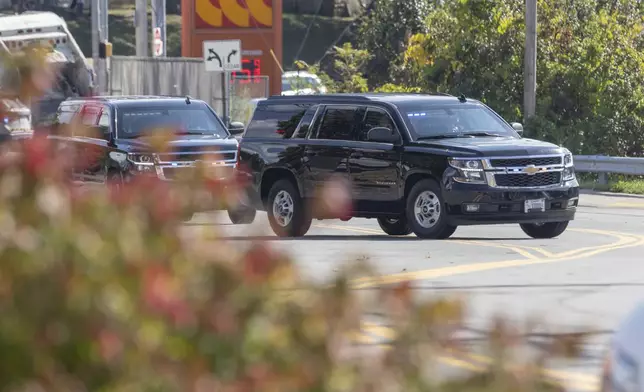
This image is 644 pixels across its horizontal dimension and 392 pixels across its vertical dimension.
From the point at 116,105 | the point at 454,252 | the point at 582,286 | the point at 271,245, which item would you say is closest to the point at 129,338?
the point at 271,245

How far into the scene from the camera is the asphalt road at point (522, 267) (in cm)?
1046

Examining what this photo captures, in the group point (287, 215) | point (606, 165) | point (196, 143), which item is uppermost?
point (196, 143)

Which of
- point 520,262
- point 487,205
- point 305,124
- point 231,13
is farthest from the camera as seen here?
point 231,13

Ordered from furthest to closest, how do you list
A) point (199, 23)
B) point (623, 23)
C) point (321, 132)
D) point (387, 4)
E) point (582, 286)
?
point (387, 4) → point (199, 23) → point (623, 23) → point (321, 132) → point (582, 286)

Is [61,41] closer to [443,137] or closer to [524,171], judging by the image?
[443,137]

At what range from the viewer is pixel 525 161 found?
55.4 ft

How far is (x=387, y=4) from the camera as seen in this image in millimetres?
47812

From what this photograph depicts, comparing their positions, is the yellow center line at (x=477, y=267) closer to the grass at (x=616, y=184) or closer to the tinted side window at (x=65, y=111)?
the tinted side window at (x=65, y=111)

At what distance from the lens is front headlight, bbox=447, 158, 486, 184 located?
16562 mm

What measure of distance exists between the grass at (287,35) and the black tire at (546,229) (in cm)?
6570

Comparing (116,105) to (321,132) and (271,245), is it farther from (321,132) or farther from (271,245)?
(271,245)

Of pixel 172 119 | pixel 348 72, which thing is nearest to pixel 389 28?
pixel 348 72

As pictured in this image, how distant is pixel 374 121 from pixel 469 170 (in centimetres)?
168

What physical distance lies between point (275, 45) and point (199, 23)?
2.34 meters
